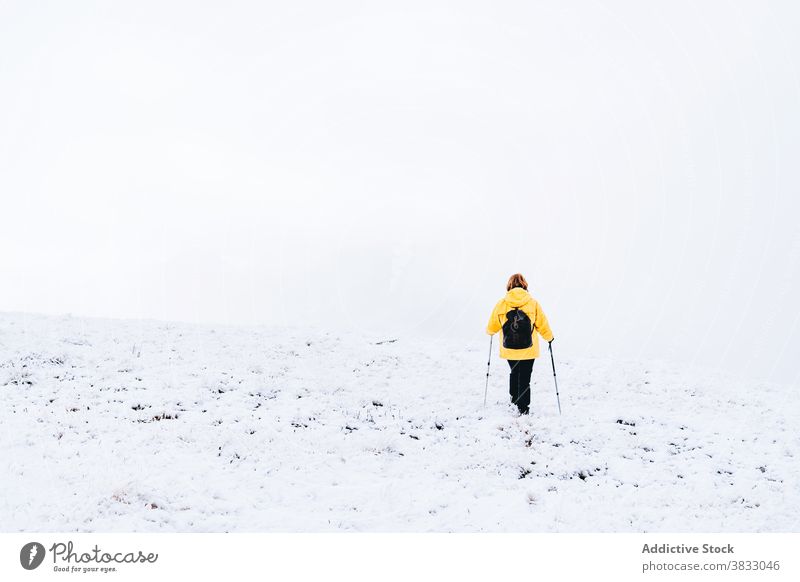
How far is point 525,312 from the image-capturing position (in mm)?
12602

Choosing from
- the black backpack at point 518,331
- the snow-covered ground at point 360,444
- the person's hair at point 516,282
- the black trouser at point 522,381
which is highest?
the person's hair at point 516,282

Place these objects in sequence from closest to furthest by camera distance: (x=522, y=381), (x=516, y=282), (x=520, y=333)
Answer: (x=520, y=333) < (x=522, y=381) < (x=516, y=282)

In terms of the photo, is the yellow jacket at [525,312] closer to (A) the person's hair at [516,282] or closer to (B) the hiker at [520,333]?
(B) the hiker at [520,333]

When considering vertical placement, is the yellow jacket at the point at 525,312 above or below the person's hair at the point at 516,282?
below

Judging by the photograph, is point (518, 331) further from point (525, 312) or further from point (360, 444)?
point (360, 444)

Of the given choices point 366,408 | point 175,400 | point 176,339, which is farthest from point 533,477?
point 176,339

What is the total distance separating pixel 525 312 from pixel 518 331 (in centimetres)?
50

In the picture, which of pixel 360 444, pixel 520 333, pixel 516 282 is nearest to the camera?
pixel 360 444

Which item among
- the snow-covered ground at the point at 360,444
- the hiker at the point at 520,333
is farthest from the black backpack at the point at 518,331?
the snow-covered ground at the point at 360,444

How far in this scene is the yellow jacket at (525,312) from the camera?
1244cm

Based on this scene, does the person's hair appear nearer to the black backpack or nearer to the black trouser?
the black backpack

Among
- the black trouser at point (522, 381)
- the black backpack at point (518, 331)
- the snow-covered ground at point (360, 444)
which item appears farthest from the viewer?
the black trouser at point (522, 381)

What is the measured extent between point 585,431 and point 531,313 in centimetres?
281

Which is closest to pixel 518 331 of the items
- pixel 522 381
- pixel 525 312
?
pixel 525 312
